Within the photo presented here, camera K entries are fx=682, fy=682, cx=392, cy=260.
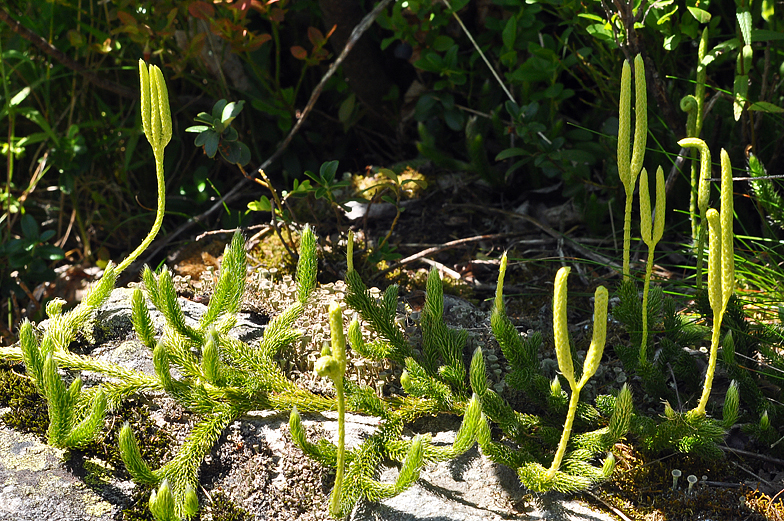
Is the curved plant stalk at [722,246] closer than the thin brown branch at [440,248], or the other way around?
the curved plant stalk at [722,246]

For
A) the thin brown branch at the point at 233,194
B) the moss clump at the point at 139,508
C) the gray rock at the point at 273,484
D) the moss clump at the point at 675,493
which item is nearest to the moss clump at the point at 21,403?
the gray rock at the point at 273,484

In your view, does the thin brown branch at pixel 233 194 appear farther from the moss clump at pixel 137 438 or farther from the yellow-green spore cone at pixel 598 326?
the yellow-green spore cone at pixel 598 326

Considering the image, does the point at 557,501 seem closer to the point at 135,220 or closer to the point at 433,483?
the point at 433,483

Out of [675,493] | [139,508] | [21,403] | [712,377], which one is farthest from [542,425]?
[21,403]

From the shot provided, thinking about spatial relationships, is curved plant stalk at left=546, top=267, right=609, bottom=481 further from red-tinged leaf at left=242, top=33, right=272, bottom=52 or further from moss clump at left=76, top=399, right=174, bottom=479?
red-tinged leaf at left=242, top=33, right=272, bottom=52

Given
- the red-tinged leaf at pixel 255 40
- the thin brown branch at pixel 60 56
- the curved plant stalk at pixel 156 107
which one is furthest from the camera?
the thin brown branch at pixel 60 56

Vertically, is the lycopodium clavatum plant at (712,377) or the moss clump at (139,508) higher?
the lycopodium clavatum plant at (712,377)

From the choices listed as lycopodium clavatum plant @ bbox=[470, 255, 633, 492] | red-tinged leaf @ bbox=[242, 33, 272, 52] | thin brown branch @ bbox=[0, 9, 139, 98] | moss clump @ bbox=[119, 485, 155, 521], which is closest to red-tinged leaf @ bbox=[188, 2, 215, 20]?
red-tinged leaf @ bbox=[242, 33, 272, 52]

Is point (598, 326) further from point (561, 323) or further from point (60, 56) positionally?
point (60, 56)
